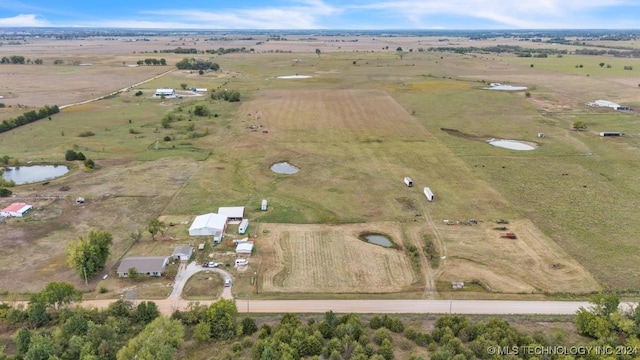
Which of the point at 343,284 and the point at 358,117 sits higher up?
the point at 358,117

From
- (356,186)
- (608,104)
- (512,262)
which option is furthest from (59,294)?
(608,104)

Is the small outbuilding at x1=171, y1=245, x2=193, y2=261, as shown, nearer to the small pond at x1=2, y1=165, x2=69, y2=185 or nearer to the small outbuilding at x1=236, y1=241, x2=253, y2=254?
the small outbuilding at x1=236, y1=241, x2=253, y2=254

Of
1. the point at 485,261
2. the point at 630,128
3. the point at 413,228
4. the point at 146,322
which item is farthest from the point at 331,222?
the point at 630,128

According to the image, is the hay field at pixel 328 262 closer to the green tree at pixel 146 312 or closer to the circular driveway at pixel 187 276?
the circular driveway at pixel 187 276

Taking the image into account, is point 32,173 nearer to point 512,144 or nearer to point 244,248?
point 244,248

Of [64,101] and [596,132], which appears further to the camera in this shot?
[64,101]

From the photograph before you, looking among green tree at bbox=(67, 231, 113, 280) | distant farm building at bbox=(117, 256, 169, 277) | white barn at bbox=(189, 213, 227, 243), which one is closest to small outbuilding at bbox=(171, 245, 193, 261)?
distant farm building at bbox=(117, 256, 169, 277)

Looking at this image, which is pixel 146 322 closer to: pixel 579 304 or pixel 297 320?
pixel 297 320
